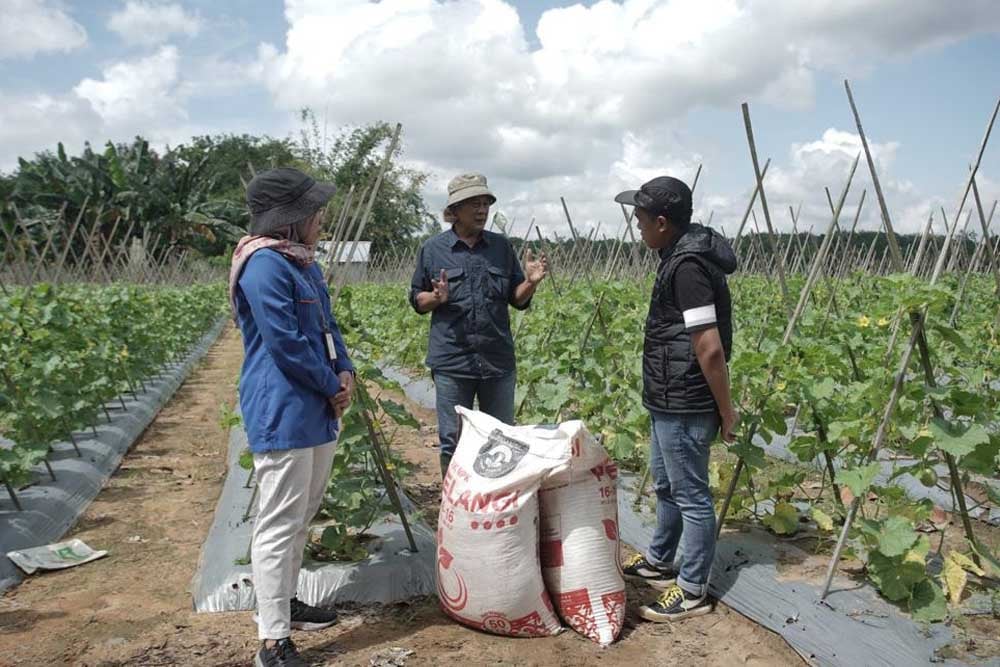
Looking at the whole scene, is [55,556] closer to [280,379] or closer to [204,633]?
[204,633]

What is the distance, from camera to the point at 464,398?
3.65 m

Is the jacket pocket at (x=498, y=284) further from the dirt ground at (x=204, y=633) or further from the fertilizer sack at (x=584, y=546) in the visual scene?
the dirt ground at (x=204, y=633)

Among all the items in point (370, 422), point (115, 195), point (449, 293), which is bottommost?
point (370, 422)

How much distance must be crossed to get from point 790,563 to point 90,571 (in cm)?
323

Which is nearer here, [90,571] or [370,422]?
[370,422]

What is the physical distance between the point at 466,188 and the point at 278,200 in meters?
1.08

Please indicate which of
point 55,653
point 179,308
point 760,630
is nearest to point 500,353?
point 760,630

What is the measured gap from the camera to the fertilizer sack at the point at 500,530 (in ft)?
9.06

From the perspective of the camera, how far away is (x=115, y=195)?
1204 inches

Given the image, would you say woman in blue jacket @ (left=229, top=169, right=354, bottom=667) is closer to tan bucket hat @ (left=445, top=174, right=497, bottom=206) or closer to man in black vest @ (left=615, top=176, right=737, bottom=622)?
tan bucket hat @ (left=445, top=174, right=497, bottom=206)

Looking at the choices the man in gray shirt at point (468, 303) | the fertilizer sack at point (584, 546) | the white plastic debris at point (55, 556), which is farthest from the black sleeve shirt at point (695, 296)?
the white plastic debris at point (55, 556)

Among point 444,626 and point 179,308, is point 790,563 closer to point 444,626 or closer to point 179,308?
point 444,626

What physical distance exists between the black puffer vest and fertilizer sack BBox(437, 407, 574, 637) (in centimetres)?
43

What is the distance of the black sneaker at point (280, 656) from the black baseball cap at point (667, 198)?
1961mm
